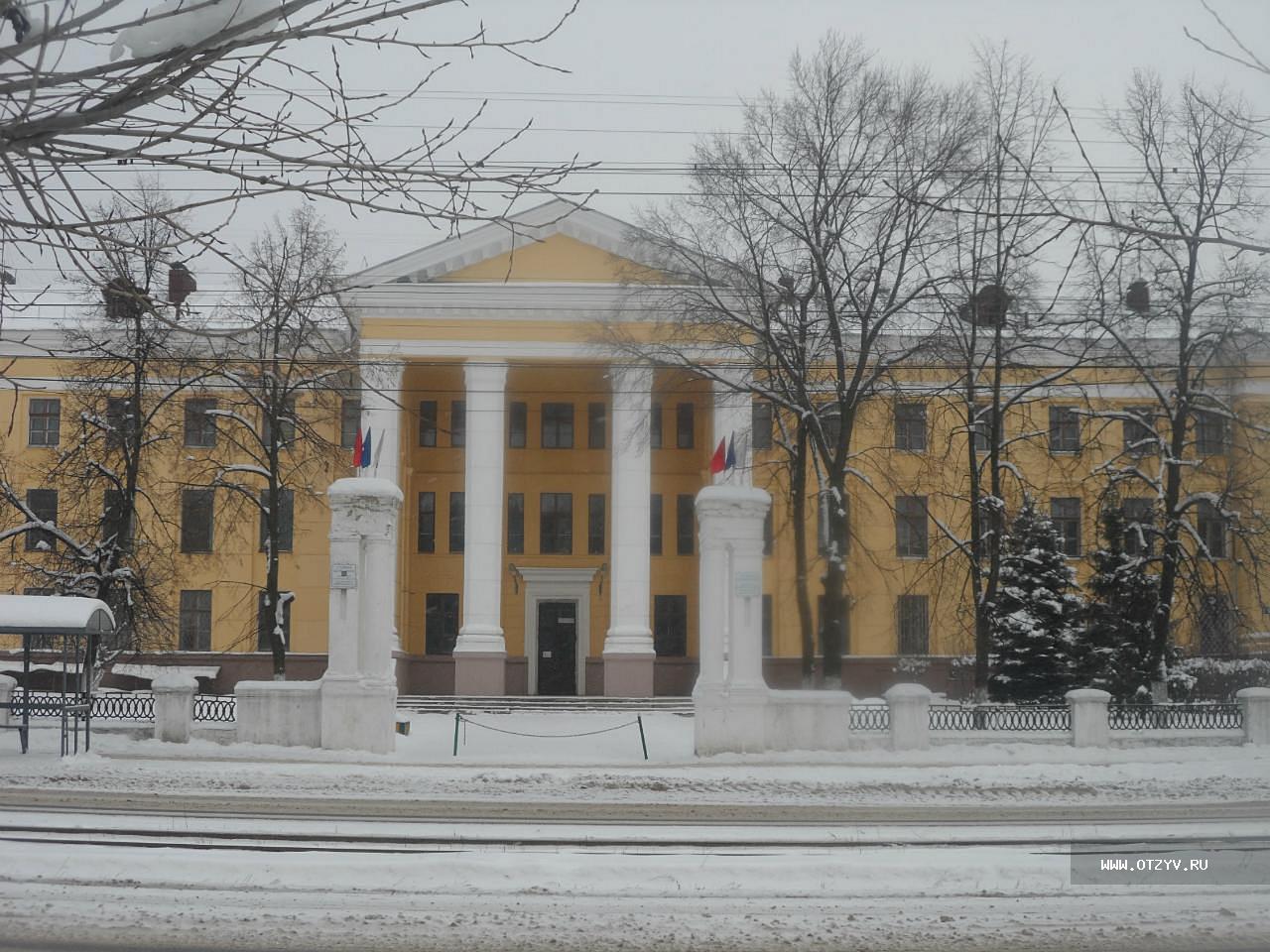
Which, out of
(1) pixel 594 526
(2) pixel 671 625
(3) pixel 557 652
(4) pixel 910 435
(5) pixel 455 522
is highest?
(4) pixel 910 435

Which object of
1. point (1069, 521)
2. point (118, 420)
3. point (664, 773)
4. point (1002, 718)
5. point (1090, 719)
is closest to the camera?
point (664, 773)

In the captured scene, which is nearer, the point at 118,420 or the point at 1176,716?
the point at 1176,716

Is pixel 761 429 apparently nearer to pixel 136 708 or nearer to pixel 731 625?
pixel 731 625

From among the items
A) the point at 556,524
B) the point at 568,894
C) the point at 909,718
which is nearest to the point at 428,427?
the point at 556,524

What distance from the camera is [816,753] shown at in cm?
2273

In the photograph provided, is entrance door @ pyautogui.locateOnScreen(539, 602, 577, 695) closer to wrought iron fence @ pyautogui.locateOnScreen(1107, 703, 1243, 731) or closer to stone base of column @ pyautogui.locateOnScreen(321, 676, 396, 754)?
wrought iron fence @ pyautogui.locateOnScreen(1107, 703, 1243, 731)

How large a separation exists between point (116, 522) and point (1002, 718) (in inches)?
820

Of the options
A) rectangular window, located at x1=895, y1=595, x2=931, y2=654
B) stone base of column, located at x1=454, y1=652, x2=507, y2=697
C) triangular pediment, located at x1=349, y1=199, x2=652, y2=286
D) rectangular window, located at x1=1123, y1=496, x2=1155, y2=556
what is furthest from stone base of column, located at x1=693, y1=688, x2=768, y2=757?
rectangular window, located at x1=895, y1=595, x2=931, y2=654

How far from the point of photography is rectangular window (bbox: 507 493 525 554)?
1796 inches

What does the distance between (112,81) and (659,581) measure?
4044 centimetres

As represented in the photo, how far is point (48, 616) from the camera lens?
2192cm

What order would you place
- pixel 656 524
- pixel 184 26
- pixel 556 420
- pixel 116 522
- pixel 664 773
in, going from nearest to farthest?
pixel 184 26, pixel 664 773, pixel 116 522, pixel 656 524, pixel 556 420

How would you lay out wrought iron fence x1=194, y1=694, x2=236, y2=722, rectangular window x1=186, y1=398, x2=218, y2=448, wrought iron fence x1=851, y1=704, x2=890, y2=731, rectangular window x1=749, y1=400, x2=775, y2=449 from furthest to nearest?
rectangular window x1=749, y1=400, x2=775, y2=449 → rectangular window x1=186, y1=398, x2=218, y2=448 → wrought iron fence x1=194, y1=694, x2=236, y2=722 → wrought iron fence x1=851, y1=704, x2=890, y2=731

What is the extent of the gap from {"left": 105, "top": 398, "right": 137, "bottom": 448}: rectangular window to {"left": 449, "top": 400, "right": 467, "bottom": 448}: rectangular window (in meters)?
12.9
